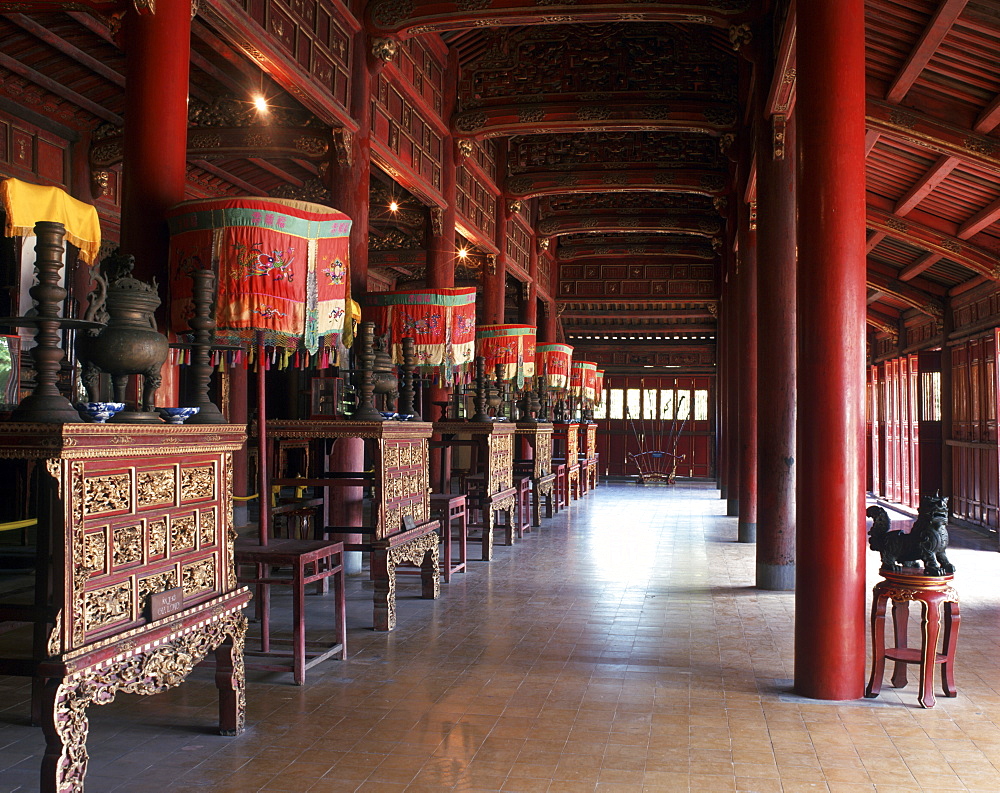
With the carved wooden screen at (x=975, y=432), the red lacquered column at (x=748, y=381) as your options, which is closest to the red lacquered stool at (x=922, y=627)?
the red lacquered column at (x=748, y=381)

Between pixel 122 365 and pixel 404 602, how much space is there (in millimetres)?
3283

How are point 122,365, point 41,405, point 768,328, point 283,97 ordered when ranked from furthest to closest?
point 283,97 → point 768,328 → point 122,365 → point 41,405

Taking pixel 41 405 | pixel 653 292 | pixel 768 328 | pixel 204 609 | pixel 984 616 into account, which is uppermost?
pixel 653 292

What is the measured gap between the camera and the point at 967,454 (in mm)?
10336

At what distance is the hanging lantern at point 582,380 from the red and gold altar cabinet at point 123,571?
41.3 feet

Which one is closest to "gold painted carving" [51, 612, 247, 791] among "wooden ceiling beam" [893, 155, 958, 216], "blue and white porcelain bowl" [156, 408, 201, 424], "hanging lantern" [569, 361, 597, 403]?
"blue and white porcelain bowl" [156, 408, 201, 424]

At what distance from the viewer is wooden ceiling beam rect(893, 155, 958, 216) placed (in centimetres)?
706

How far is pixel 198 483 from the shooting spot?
3.18m

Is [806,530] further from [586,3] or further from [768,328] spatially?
[586,3]

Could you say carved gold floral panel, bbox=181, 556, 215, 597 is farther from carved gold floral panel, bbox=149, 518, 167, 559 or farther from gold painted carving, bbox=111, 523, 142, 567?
gold painted carving, bbox=111, 523, 142, 567

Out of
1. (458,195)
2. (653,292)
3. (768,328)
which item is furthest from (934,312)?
(653,292)

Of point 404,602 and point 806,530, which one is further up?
point 806,530

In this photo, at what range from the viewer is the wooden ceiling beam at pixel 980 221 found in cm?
736

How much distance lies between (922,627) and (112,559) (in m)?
3.15
